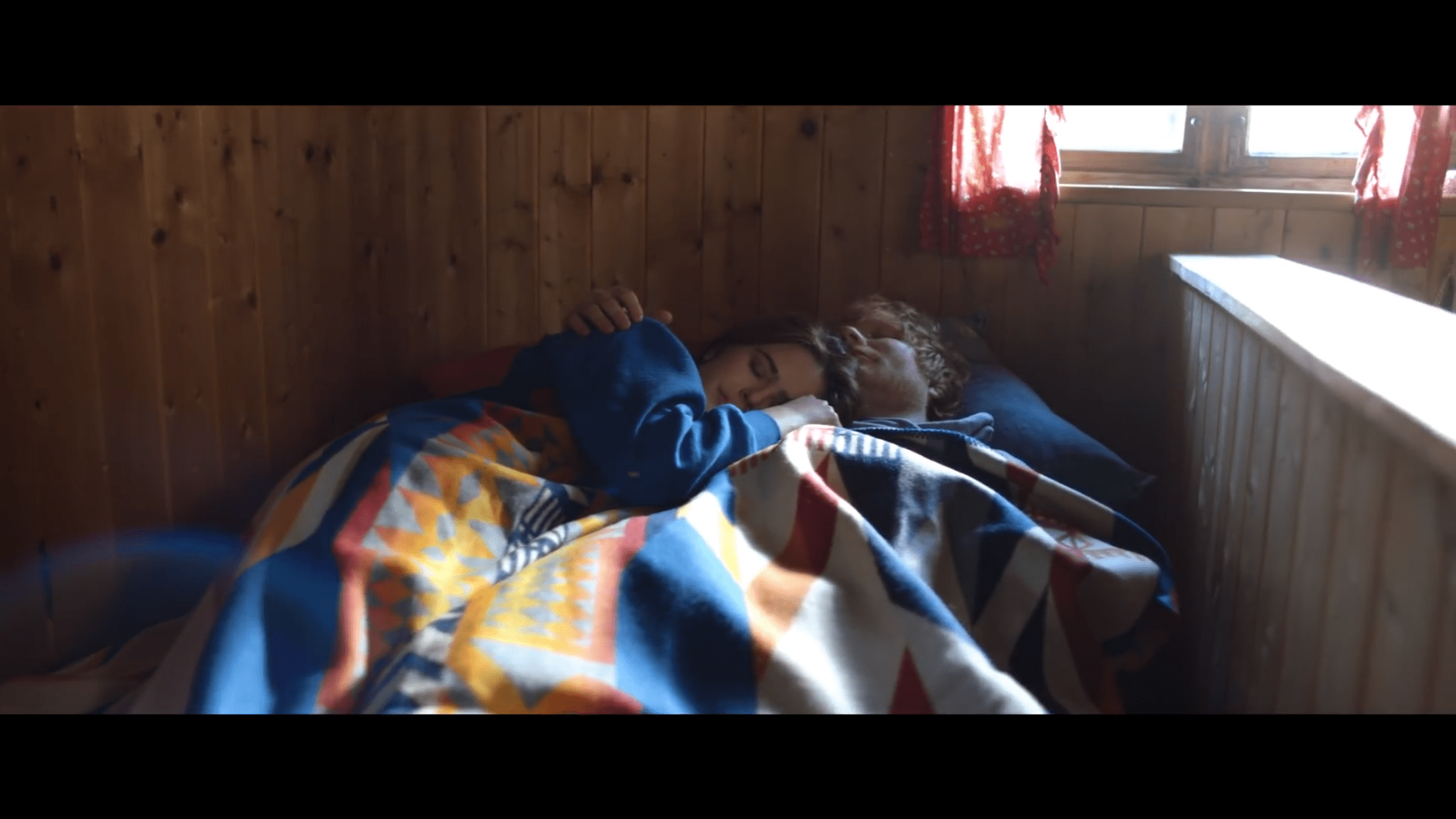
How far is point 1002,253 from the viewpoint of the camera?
2061 mm

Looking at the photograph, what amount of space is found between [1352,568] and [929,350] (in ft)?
3.19

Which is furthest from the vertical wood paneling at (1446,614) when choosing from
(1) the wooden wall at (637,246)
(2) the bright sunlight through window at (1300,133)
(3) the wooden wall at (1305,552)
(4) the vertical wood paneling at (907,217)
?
(2) the bright sunlight through window at (1300,133)

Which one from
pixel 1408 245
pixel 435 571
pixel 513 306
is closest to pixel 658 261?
pixel 513 306

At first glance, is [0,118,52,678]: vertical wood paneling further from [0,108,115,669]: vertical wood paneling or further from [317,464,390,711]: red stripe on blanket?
[317,464,390,711]: red stripe on blanket

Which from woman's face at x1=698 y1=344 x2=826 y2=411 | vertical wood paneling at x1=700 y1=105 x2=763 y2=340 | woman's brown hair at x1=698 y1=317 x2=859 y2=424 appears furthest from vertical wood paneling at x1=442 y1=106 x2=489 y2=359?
woman's face at x1=698 y1=344 x2=826 y2=411

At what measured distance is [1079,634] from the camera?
3.71 feet

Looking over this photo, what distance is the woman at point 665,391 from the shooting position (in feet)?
4.28

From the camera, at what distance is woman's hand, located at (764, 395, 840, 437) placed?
1.47 metres

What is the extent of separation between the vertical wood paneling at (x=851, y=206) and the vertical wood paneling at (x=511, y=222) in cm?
38

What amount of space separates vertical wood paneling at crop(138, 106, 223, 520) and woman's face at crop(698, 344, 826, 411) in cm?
71

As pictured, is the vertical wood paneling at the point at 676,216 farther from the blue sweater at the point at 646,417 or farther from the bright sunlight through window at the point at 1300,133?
the bright sunlight through window at the point at 1300,133

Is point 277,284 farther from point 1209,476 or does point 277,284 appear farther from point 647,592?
point 1209,476
